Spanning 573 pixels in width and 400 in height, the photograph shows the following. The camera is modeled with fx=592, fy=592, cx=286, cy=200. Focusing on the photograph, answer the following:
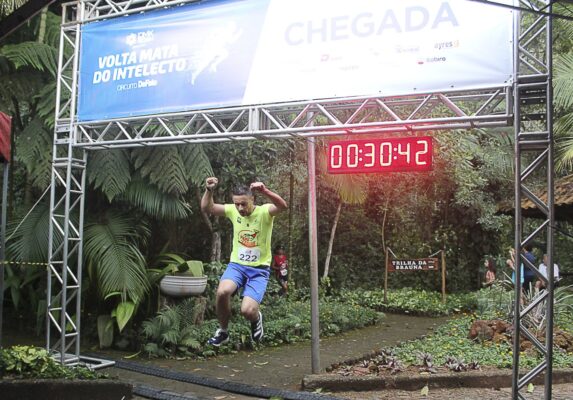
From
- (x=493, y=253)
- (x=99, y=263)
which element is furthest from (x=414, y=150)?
(x=493, y=253)

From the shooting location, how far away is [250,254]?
6.32 m

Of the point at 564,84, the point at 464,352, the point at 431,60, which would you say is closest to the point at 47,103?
the point at 431,60

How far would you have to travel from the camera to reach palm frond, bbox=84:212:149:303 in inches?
349

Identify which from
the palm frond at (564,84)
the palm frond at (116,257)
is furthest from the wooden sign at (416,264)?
the palm frond at (116,257)

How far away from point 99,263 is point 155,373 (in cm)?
203

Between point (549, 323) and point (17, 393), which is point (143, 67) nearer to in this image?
point (17, 393)

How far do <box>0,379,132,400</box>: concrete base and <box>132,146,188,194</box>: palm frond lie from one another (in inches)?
144

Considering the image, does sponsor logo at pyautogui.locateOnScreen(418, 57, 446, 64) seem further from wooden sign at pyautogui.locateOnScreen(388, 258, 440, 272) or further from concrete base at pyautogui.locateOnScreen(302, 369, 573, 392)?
wooden sign at pyautogui.locateOnScreen(388, 258, 440, 272)

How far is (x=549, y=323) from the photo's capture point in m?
5.34

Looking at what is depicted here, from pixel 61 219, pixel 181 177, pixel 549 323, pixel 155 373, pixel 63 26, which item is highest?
pixel 63 26

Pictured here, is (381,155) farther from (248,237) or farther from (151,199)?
(151,199)

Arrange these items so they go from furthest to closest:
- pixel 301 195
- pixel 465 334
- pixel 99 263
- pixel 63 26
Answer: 1. pixel 301 195
2. pixel 465 334
3. pixel 99 263
4. pixel 63 26

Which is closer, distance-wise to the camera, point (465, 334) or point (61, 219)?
point (61, 219)

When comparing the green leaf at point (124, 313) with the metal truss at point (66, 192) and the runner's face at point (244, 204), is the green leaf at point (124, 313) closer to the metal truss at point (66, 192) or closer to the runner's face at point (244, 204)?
the metal truss at point (66, 192)
